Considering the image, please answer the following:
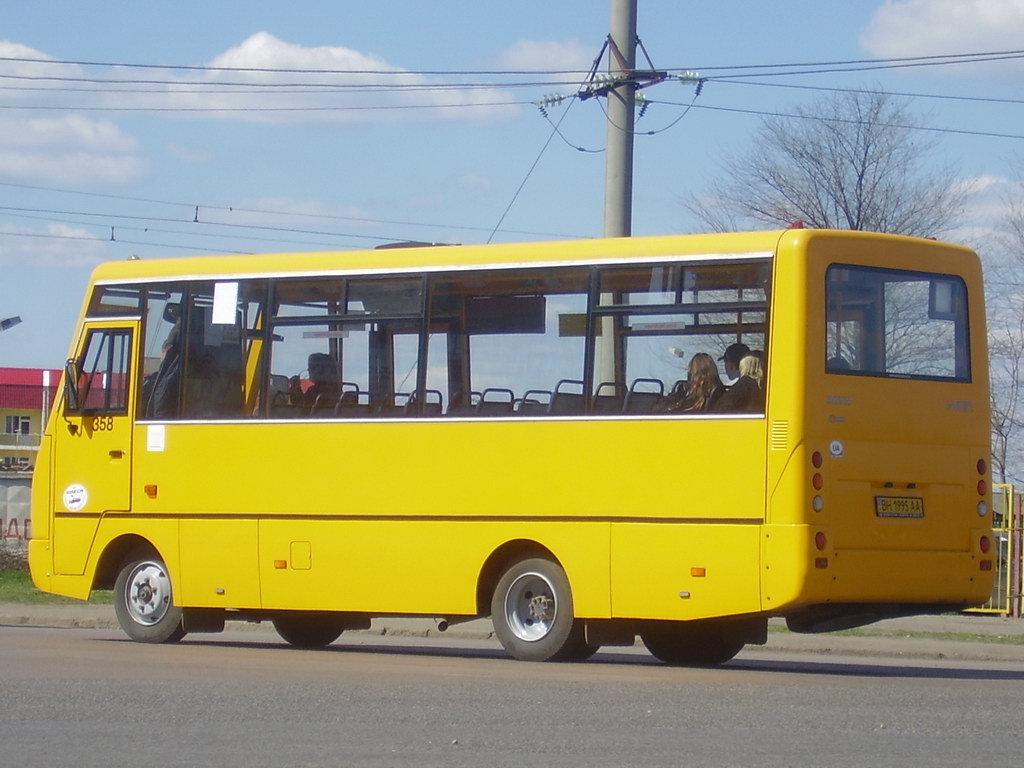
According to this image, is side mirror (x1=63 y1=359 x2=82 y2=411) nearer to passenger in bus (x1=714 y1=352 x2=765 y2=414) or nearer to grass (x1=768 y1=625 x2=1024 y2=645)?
passenger in bus (x1=714 y1=352 x2=765 y2=414)

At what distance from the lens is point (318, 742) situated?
9094 millimetres

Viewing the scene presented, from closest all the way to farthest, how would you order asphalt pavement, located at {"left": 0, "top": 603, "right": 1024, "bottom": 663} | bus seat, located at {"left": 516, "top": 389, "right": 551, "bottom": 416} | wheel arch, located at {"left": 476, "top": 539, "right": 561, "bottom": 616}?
bus seat, located at {"left": 516, "top": 389, "right": 551, "bottom": 416}
wheel arch, located at {"left": 476, "top": 539, "right": 561, "bottom": 616}
asphalt pavement, located at {"left": 0, "top": 603, "right": 1024, "bottom": 663}

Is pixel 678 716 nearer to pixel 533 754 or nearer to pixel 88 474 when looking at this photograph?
pixel 533 754

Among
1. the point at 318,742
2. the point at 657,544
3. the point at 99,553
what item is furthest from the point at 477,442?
the point at 318,742

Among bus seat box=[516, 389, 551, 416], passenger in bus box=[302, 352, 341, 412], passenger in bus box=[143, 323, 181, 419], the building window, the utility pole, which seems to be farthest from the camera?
the building window

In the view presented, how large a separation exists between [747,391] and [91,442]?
672 centimetres

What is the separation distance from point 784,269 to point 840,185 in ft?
116

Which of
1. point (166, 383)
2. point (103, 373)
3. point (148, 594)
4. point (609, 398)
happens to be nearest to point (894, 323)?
point (609, 398)

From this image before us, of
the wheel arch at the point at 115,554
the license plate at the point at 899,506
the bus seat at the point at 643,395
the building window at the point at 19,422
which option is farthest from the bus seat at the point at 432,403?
the building window at the point at 19,422

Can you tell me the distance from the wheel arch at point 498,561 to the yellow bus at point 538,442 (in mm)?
21

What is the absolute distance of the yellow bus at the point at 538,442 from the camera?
1366cm

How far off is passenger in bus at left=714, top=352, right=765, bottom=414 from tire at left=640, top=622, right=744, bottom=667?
2.39 meters

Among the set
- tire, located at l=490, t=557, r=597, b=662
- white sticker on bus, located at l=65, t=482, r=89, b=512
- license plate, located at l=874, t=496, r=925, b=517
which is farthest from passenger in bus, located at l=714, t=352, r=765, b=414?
white sticker on bus, located at l=65, t=482, r=89, b=512

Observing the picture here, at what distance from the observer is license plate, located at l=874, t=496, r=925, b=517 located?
1373 cm
